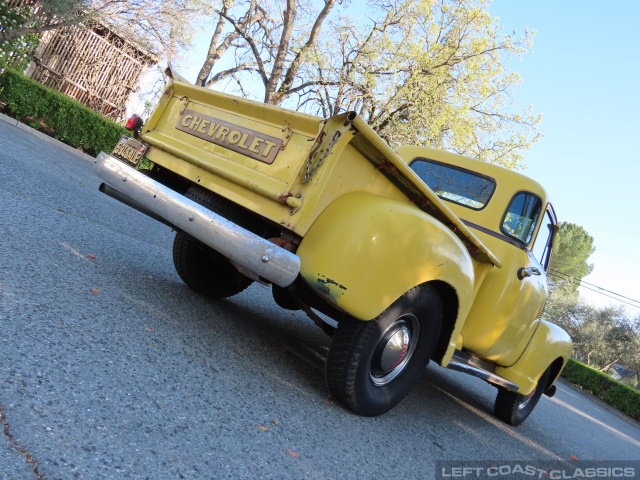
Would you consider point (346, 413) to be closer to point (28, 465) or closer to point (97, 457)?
point (97, 457)

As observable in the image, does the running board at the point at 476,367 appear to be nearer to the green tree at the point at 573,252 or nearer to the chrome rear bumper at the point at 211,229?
the chrome rear bumper at the point at 211,229

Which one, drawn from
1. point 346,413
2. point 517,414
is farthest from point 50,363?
point 517,414

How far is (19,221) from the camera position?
4133 millimetres

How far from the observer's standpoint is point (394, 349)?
10.5 ft

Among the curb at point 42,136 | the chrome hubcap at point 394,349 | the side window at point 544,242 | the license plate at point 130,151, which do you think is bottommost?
the curb at point 42,136

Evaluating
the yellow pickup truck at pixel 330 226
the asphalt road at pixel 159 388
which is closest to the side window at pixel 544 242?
the yellow pickup truck at pixel 330 226

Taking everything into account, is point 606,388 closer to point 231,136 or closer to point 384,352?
point 384,352

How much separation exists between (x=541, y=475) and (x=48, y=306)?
3.73 meters

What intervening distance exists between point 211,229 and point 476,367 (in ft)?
8.19

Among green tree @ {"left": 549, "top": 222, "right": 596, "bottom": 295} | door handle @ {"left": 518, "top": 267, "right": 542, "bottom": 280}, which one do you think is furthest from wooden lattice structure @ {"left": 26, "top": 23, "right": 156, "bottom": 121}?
green tree @ {"left": 549, "top": 222, "right": 596, "bottom": 295}

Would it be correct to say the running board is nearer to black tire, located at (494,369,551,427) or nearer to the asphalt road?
the asphalt road

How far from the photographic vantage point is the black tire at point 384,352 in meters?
3.00

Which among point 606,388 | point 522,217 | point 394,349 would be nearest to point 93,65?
point 522,217

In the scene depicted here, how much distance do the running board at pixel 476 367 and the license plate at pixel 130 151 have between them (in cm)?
259
